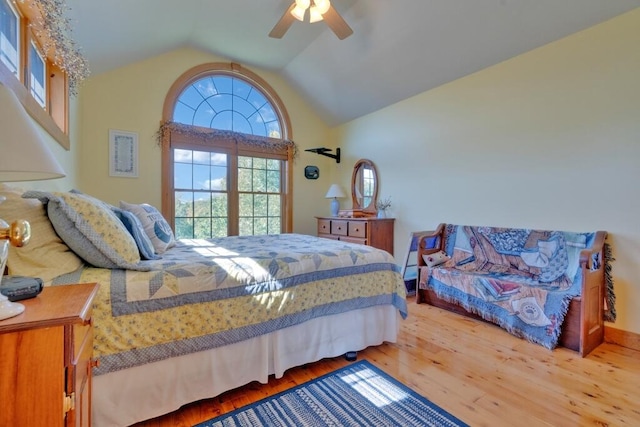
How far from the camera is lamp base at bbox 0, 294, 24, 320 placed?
72 cm

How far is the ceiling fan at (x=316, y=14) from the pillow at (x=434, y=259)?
237 cm

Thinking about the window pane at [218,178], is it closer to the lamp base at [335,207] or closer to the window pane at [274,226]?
the window pane at [274,226]

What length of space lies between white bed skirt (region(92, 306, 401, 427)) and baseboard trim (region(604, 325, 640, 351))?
173 cm

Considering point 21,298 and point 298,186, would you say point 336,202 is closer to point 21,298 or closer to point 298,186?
point 298,186

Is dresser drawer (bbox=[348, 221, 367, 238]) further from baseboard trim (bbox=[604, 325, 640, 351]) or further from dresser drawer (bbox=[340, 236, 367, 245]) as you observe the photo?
baseboard trim (bbox=[604, 325, 640, 351])

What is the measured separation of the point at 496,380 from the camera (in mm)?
1854

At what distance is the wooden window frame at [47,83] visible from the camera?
1.60 metres

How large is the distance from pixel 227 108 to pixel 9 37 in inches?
105

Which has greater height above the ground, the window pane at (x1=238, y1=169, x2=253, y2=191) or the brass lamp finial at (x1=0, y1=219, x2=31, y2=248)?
the window pane at (x1=238, y1=169, x2=253, y2=191)

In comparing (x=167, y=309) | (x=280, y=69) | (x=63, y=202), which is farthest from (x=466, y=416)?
(x=280, y=69)

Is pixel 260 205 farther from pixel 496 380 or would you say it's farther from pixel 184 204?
pixel 496 380

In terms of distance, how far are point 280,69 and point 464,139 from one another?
→ 278 centimetres

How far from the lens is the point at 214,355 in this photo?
5.23ft

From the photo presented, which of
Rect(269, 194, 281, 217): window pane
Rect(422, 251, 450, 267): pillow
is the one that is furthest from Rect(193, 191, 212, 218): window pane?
Rect(422, 251, 450, 267): pillow
